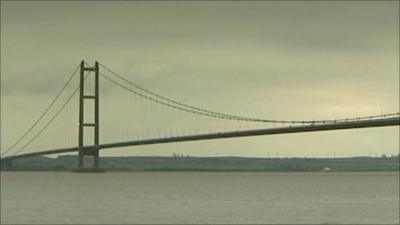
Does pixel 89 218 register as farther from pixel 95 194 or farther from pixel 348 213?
pixel 95 194

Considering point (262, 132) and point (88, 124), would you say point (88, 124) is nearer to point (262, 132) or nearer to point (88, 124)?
point (88, 124)

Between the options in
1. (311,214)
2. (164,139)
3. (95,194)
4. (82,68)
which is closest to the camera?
(311,214)

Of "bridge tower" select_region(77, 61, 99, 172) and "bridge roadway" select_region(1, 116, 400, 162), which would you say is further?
"bridge tower" select_region(77, 61, 99, 172)

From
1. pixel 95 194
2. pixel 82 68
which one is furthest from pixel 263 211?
pixel 82 68

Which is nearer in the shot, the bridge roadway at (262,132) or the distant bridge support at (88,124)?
the bridge roadway at (262,132)

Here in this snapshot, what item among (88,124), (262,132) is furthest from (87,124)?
(262,132)

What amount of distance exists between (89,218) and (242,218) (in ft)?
15.3

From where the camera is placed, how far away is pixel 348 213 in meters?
34.5

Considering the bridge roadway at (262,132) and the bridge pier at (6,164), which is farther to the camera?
the bridge pier at (6,164)

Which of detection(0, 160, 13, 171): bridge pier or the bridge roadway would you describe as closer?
the bridge roadway

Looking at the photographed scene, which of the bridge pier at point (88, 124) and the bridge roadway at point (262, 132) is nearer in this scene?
the bridge roadway at point (262, 132)

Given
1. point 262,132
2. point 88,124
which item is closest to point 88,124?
point 88,124

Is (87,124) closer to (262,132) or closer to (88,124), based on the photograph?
(88,124)

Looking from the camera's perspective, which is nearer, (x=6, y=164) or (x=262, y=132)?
(x=262, y=132)
